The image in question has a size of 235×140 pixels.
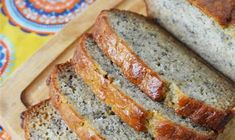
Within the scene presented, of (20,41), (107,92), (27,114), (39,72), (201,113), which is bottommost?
(201,113)

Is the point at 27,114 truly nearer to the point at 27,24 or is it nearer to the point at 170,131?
the point at 170,131

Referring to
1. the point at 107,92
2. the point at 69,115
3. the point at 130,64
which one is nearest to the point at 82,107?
the point at 69,115

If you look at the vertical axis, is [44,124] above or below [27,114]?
below

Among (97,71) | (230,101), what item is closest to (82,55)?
(97,71)

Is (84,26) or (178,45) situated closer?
(178,45)

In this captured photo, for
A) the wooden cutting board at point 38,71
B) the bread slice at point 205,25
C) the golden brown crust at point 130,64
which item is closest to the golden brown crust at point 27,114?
the wooden cutting board at point 38,71

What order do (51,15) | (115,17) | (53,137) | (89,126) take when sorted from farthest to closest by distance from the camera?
(51,15), (115,17), (53,137), (89,126)

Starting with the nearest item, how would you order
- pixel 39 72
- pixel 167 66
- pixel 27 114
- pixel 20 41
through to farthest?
pixel 167 66 < pixel 27 114 < pixel 39 72 < pixel 20 41

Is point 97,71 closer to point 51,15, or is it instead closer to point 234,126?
point 234,126
